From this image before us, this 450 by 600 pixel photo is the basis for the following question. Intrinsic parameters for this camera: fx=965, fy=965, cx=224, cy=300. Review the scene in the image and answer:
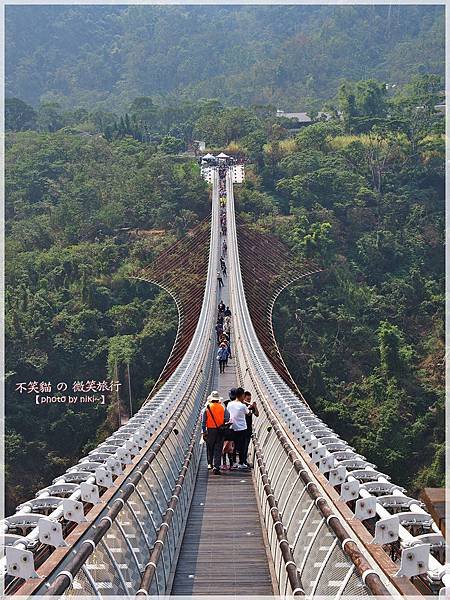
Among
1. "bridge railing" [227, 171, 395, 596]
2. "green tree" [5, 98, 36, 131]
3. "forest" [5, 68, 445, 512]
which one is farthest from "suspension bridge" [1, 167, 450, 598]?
"green tree" [5, 98, 36, 131]

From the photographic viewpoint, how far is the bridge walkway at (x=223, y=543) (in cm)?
389

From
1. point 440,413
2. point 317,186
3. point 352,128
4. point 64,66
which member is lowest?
point 440,413

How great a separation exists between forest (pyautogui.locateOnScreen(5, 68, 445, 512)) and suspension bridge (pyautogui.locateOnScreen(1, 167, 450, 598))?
12487 mm

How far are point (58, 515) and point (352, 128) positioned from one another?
3719 cm

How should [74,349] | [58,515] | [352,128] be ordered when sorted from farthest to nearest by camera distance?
[352,128] → [74,349] → [58,515]

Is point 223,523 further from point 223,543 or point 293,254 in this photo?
point 293,254

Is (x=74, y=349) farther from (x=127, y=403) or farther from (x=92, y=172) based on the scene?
(x=92, y=172)

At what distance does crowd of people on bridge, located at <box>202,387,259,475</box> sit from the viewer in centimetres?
573

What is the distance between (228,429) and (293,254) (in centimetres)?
2097

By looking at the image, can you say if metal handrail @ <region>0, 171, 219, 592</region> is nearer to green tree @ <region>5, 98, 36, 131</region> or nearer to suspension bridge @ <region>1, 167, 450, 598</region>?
suspension bridge @ <region>1, 167, 450, 598</region>

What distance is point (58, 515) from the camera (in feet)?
9.73

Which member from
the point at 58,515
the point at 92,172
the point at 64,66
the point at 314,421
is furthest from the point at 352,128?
the point at 64,66

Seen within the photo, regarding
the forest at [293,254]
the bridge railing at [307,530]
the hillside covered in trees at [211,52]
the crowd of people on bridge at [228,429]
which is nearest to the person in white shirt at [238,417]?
the crowd of people on bridge at [228,429]

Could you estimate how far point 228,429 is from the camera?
19.1 ft
